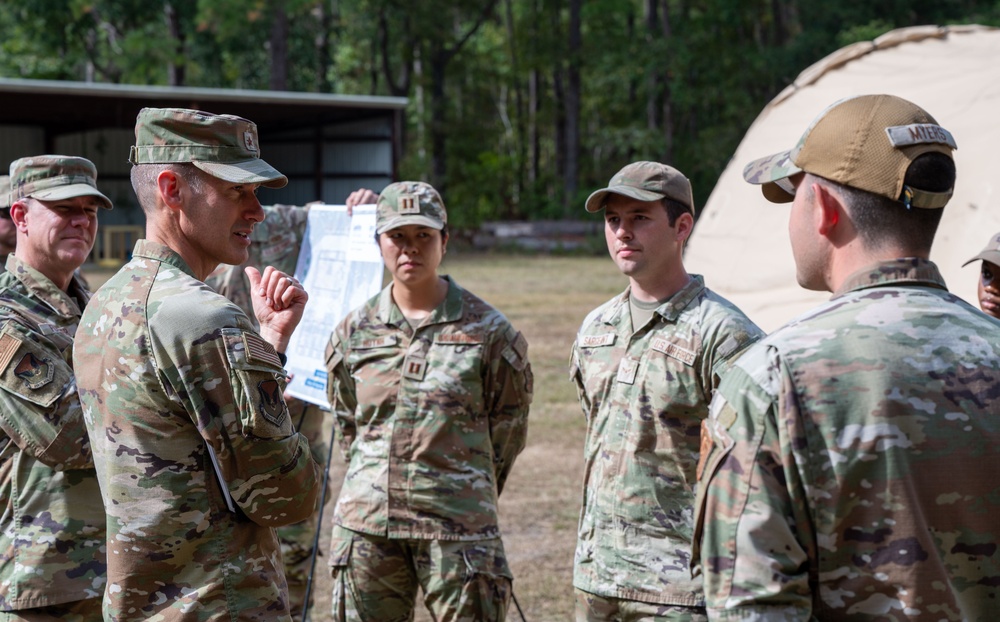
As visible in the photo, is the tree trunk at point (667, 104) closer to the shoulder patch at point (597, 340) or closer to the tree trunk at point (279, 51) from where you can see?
the tree trunk at point (279, 51)

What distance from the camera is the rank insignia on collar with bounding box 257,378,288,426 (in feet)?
8.16

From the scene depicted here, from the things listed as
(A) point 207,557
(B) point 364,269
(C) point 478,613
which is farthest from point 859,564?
(B) point 364,269

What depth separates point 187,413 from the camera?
8.28 ft

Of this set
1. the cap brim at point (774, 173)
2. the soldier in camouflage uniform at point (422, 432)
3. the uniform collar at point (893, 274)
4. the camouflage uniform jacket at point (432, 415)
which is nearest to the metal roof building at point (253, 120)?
the soldier in camouflage uniform at point (422, 432)

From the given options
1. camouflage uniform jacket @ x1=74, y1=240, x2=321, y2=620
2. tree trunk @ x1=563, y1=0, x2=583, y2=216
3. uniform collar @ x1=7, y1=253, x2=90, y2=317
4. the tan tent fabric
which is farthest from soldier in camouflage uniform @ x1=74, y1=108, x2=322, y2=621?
tree trunk @ x1=563, y1=0, x2=583, y2=216

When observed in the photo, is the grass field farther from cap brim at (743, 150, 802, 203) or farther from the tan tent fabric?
cap brim at (743, 150, 802, 203)

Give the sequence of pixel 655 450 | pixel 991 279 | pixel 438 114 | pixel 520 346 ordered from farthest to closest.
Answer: pixel 438 114, pixel 520 346, pixel 991 279, pixel 655 450

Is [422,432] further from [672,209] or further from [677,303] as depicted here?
[672,209]

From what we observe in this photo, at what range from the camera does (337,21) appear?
4069 centimetres

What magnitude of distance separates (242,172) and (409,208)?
172 cm

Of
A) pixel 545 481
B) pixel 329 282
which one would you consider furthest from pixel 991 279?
pixel 545 481

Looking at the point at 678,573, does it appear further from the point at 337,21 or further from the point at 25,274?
the point at 337,21

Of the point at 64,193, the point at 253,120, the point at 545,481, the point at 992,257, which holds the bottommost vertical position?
the point at 545,481

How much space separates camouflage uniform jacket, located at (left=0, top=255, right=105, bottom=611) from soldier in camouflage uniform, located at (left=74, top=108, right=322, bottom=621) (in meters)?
0.86
